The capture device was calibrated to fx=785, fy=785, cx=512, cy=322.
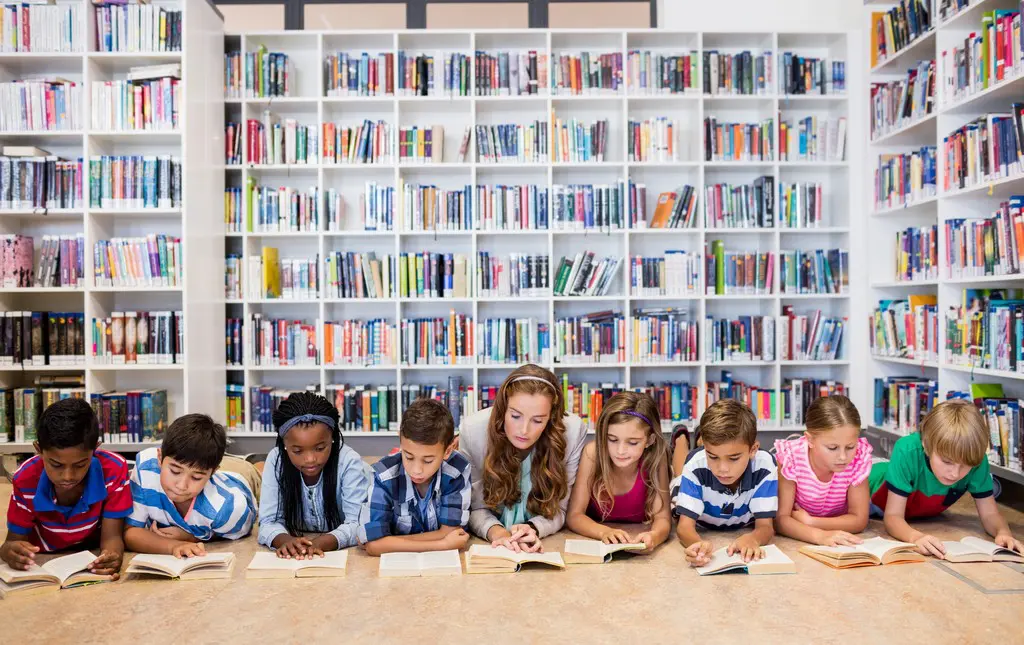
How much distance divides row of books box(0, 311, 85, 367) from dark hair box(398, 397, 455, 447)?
8.71 ft

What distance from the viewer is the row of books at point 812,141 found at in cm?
457

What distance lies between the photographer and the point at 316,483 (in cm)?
245

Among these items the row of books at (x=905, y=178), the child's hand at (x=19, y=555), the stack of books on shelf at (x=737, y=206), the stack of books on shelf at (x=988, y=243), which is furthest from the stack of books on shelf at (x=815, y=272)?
the child's hand at (x=19, y=555)

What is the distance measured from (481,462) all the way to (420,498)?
1.00 ft

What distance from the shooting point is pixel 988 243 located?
11.1ft

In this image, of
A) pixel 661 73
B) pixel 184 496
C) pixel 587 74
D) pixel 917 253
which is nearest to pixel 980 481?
pixel 917 253

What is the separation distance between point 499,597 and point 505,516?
52cm

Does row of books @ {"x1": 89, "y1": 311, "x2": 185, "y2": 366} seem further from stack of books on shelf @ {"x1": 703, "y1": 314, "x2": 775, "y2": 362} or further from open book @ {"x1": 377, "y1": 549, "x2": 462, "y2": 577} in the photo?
stack of books on shelf @ {"x1": 703, "y1": 314, "x2": 775, "y2": 362}

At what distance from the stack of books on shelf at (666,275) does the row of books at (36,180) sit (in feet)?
9.87

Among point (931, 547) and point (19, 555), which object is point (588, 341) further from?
point (19, 555)

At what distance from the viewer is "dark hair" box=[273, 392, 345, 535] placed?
7.73 ft

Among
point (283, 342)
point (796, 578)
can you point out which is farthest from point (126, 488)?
point (283, 342)

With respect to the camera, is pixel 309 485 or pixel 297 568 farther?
pixel 309 485

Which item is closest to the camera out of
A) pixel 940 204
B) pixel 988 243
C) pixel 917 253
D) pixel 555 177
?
pixel 988 243
